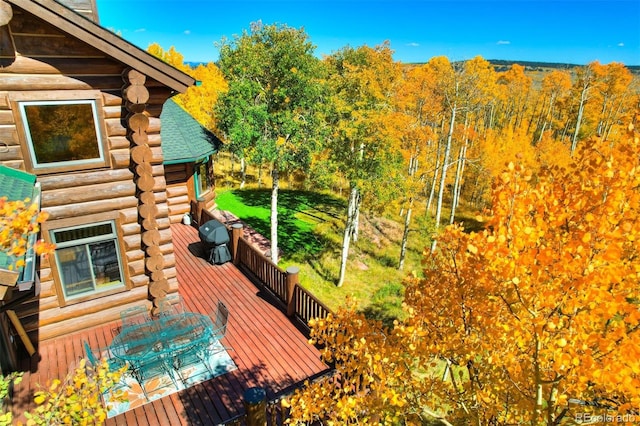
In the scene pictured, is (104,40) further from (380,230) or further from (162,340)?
(380,230)

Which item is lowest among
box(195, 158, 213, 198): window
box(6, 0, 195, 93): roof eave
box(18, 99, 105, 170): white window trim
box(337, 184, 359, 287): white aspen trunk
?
box(337, 184, 359, 287): white aspen trunk

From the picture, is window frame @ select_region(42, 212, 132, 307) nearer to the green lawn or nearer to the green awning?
the green awning

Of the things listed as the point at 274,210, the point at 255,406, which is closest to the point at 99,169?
the point at 255,406

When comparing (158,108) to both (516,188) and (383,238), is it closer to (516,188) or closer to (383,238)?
(516,188)

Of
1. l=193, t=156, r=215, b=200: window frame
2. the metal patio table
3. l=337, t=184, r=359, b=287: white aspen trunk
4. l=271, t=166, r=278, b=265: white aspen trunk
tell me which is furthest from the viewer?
l=337, t=184, r=359, b=287: white aspen trunk

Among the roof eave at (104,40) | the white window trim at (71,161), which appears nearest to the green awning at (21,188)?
the white window trim at (71,161)

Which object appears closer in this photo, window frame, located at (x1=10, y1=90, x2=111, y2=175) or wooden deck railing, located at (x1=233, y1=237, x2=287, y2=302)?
window frame, located at (x1=10, y1=90, x2=111, y2=175)

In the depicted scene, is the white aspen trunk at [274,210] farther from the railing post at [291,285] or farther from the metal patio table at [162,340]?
the metal patio table at [162,340]

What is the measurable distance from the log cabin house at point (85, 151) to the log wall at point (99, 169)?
0.06ft

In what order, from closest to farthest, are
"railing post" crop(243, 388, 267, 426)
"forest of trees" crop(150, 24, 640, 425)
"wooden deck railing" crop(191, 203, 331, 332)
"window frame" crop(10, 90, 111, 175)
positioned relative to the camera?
"forest of trees" crop(150, 24, 640, 425) → "railing post" crop(243, 388, 267, 426) → "window frame" crop(10, 90, 111, 175) → "wooden deck railing" crop(191, 203, 331, 332)

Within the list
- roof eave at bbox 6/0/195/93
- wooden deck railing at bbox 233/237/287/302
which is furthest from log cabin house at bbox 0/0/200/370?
wooden deck railing at bbox 233/237/287/302

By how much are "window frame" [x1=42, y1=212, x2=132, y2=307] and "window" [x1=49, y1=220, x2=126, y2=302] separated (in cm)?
2

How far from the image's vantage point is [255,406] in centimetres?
603

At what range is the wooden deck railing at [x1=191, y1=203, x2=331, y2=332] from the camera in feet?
29.0
